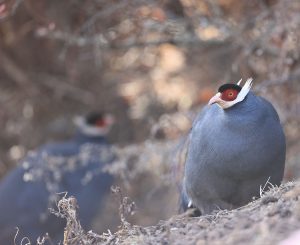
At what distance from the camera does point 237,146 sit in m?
4.66

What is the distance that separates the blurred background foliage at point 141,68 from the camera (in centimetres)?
613

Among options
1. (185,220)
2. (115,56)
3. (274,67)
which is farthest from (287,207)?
(115,56)

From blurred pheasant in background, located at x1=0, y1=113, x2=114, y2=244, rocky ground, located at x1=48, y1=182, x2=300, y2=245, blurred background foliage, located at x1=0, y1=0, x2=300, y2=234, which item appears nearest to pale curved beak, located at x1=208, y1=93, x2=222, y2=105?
rocky ground, located at x1=48, y1=182, x2=300, y2=245

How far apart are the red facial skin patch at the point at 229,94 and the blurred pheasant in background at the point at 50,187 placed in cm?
219

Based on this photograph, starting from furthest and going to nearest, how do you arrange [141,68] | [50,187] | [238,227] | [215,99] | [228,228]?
[141,68] < [50,187] < [215,99] < [228,228] < [238,227]

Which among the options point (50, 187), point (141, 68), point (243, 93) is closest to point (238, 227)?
point (243, 93)

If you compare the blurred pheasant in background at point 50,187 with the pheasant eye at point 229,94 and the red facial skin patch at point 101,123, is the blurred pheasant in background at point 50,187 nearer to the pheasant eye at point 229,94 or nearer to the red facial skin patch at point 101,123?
the red facial skin patch at point 101,123

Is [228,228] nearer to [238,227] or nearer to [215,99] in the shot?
[238,227]

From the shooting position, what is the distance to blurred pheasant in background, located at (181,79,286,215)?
15.3 feet

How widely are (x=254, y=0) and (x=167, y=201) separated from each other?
279 cm

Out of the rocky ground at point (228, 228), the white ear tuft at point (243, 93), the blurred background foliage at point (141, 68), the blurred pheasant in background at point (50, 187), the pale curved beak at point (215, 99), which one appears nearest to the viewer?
the rocky ground at point (228, 228)

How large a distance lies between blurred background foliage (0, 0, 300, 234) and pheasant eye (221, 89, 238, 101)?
1.05 metres

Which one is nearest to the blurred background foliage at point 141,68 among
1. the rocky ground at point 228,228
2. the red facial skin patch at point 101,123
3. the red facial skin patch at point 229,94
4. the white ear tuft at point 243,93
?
the red facial skin patch at point 101,123

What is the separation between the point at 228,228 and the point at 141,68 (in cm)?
513
